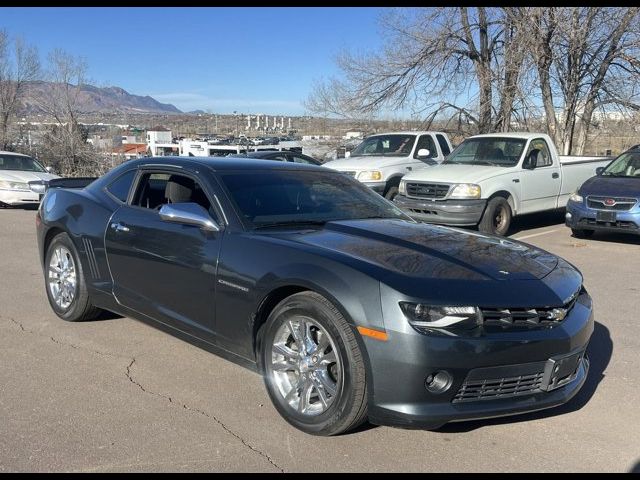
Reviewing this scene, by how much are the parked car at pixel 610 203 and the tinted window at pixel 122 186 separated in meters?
7.62

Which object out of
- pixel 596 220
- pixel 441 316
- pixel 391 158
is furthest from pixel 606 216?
pixel 441 316

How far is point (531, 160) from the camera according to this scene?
Answer: 11367mm

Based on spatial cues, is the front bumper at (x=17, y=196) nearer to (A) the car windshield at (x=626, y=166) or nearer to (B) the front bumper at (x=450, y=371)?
(A) the car windshield at (x=626, y=166)

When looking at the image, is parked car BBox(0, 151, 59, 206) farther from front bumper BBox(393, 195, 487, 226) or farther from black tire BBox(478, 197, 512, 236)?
black tire BBox(478, 197, 512, 236)

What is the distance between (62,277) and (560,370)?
13.9ft

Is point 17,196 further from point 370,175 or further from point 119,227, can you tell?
point 119,227

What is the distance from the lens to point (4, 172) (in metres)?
15.2

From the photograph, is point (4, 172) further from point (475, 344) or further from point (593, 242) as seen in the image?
point (475, 344)

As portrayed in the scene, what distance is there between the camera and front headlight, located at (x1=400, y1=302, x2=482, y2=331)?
3154 mm

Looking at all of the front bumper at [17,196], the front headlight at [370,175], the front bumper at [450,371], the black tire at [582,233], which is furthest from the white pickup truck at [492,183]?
the front bumper at [17,196]

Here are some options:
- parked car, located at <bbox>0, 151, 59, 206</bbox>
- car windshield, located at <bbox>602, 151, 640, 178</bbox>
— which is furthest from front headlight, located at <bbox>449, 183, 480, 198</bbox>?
parked car, located at <bbox>0, 151, 59, 206</bbox>

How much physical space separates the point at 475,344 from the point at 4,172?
48.9 feet

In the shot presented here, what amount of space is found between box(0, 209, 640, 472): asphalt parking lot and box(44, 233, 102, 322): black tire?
0.54 ft
